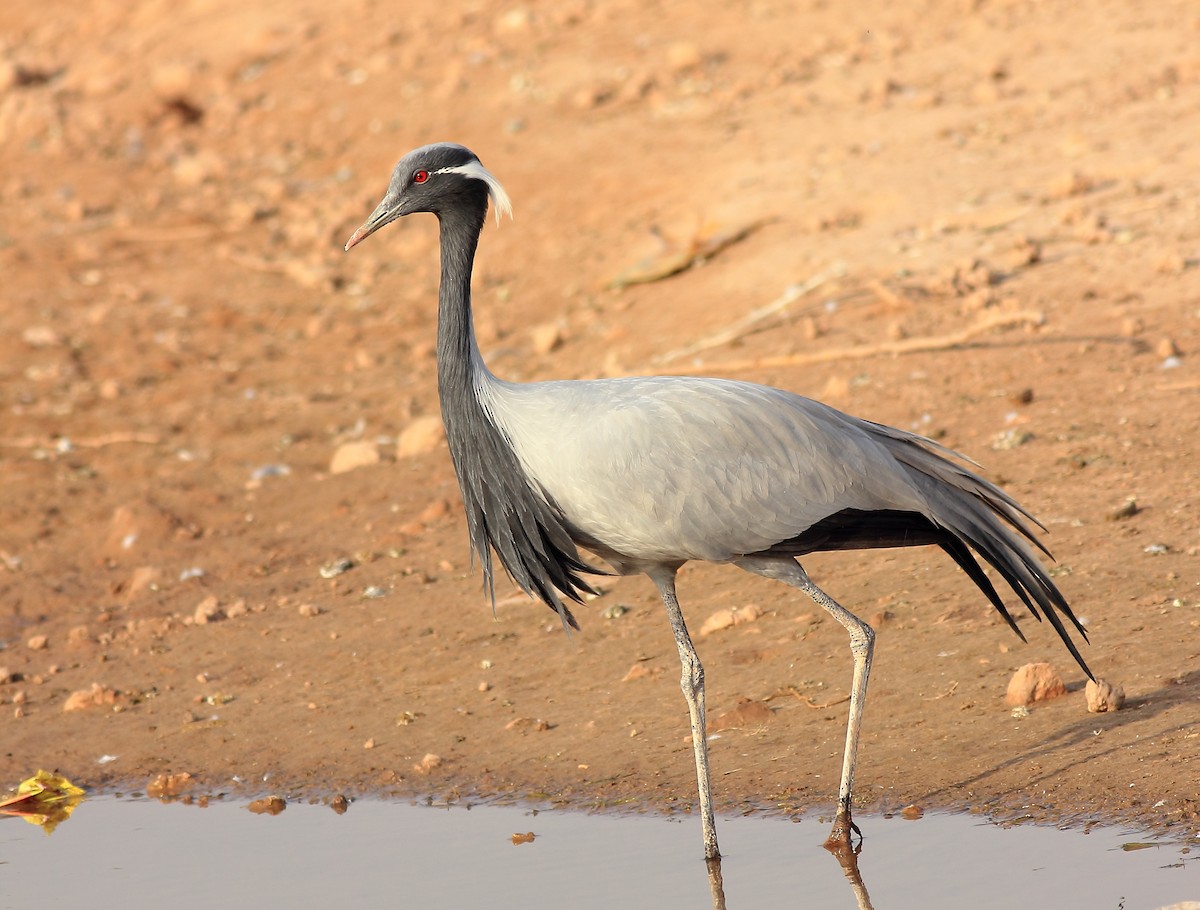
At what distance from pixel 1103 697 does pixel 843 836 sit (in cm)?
103

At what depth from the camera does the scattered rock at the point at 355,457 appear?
928 cm

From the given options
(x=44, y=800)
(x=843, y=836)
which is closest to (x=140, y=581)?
(x=44, y=800)

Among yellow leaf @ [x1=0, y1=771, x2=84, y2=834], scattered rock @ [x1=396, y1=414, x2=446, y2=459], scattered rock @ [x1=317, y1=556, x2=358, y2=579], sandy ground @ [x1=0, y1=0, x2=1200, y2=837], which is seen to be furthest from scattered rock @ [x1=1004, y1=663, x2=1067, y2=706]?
scattered rock @ [x1=396, y1=414, x2=446, y2=459]

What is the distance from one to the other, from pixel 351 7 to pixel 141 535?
10.5 metres

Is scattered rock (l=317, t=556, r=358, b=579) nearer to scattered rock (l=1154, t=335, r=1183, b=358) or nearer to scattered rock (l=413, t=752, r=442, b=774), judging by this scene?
scattered rock (l=413, t=752, r=442, b=774)

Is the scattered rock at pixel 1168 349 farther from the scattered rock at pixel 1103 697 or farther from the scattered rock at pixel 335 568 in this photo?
the scattered rock at pixel 335 568

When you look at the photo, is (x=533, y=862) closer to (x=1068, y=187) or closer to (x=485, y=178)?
(x=485, y=178)

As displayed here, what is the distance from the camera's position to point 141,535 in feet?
28.4

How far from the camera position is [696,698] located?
511cm

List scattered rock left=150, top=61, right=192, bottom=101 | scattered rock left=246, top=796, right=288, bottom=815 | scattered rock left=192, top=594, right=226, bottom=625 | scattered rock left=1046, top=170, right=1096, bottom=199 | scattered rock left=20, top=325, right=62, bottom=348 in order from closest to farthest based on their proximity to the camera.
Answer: scattered rock left=246, top=796, right=288, bottom=815 → scattered rock left=192, top=594, right=226, bottom=625 → scattered rock left=1046, top=170, right=1096, bottom=199 → scattered rock left=20, top=325, right=62, bottom=348 → scattered rock left=150, top=61, right=192, bottom=101

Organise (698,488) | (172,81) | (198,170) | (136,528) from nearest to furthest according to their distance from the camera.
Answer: (698,488) < (136,528) < (198,170) < (172,81)

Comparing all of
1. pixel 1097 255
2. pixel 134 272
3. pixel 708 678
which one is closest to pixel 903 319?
pixel 1097 255

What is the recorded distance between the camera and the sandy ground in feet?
19.2

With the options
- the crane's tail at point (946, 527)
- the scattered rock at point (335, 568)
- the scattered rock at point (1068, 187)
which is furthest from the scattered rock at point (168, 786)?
the scattered rock at point (1068, 187)
